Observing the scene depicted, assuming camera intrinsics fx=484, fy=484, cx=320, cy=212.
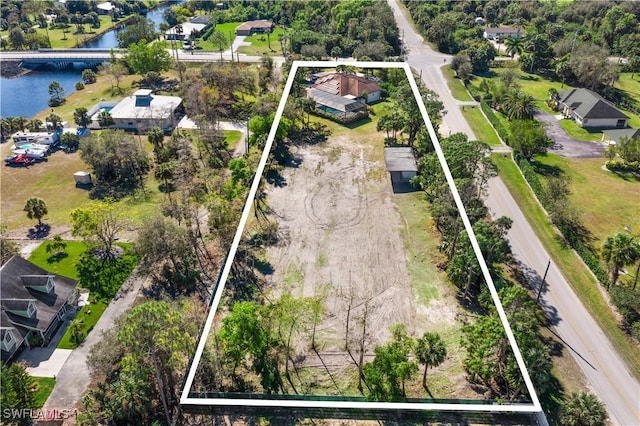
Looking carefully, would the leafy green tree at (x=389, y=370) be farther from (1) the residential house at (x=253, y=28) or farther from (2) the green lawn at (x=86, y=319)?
(1) the residential house at (x=253, y=28)

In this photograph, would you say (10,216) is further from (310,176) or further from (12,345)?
(310,176)

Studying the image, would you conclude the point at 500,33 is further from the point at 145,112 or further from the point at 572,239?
the point at 145,112

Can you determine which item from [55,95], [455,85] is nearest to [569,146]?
[455,85]

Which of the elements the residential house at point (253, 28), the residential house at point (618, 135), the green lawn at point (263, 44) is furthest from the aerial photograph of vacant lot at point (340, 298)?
the residential house at point (253, 28)

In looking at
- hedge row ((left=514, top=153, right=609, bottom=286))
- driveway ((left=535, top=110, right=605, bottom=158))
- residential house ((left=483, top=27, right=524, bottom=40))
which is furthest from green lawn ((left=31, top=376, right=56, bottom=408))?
residential house ((left=483, top=27, right=524, bottom=40))

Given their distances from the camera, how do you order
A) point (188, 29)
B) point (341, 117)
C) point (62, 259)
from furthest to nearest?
point (188, 29), point (341, 117), point (62, 259)

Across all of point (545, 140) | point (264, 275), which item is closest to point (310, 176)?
point (264, 275)
